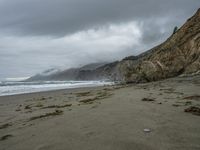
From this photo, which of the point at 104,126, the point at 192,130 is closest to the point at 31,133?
the point at 104,126

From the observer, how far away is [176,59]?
21.9m

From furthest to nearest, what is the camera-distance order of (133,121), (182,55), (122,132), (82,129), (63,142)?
(182,55) < (133,121) < (82,129) < (122,132) < (63,142)

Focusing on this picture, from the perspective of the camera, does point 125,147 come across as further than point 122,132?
No

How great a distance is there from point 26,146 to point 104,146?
3.97 feet

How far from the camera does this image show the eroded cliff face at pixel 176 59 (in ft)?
69.4

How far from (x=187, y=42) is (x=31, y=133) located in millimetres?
22540

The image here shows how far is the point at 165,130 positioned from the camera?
298 cm

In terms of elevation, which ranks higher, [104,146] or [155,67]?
[155,67]

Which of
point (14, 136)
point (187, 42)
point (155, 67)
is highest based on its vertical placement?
point (187, 42)

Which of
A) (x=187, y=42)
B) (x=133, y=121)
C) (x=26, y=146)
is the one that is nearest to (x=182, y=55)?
(x=187, y=42)

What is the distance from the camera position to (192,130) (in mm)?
2969

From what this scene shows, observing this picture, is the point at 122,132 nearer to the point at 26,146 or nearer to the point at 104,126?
the point at 104,126

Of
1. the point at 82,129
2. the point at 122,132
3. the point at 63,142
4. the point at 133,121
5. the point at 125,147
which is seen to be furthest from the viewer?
the point at 133,121

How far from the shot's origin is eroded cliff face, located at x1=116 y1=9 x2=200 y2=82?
21.1 metres
